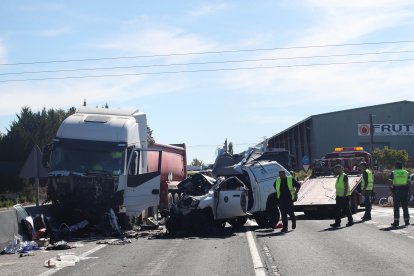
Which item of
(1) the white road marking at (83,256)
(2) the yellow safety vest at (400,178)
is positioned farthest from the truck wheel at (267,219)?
(1) the white road marking at (83,256)

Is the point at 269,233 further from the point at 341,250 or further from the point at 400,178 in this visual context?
the point at 341,250

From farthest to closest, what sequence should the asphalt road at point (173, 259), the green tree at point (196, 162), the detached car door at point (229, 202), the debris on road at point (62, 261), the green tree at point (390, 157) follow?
the green tree at point (196, 162), the green tree at point (390, 157), the detached car door at point (229, 202), the debris on road at point (62, 261), the asphalt road at point (173, 259)

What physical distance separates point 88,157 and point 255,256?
7.19 metres

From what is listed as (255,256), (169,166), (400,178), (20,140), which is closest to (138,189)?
(255,256)

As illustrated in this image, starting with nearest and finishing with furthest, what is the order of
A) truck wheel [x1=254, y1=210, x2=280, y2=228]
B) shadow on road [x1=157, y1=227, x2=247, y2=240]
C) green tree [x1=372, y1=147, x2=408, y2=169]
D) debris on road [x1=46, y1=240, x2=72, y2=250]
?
debris on road [x1=46, y1=240, x2=72, y2=250], shadow on road [x1=157, y1=227, x2=247, y2=240], truck wheel [x1=254, y1=210, x2=280, y2=228], green tree [x1=372, y1=147, x2=408, y2=169]

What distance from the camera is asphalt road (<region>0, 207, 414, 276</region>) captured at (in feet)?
35.7

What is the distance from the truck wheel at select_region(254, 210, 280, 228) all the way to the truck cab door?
323cm

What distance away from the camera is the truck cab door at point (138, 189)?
18.2m

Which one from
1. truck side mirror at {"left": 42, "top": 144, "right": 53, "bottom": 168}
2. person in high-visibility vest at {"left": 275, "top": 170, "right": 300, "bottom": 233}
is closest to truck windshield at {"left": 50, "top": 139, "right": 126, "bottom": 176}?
truck side mirror at {"left": 42, "top": 144, "right": 53, "bottom": 168}

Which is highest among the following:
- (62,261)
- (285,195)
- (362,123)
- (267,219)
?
(362,123)

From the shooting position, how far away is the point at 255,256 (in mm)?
12656

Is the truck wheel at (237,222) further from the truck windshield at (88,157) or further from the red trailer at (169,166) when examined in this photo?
the truck windshield at (88,157)

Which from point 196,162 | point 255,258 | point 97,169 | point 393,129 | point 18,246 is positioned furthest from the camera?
point 196,162

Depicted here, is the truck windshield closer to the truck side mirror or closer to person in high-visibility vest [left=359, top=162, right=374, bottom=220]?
the truck side mirror
